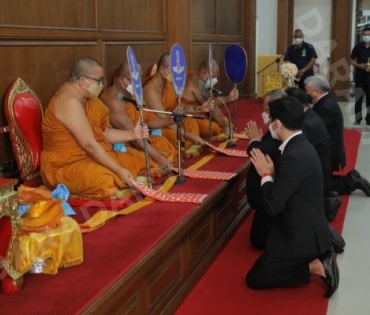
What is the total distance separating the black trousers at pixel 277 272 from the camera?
2.88 m

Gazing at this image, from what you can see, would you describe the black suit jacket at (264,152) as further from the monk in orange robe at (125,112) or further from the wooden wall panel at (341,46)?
the wooden wall panel at (341,46)

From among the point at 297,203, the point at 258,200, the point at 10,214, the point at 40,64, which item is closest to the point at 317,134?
the point at 258,200

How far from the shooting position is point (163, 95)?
15.2 ft

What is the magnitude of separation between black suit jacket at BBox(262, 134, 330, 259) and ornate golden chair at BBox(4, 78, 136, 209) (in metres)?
0.86

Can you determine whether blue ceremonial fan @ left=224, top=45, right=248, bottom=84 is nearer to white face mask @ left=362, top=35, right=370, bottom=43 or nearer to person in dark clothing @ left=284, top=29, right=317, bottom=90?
person in dark clothing @ left=284, top=29, right=317, bottom=90

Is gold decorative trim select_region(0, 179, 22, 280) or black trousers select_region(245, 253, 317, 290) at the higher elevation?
gold decorative trim select_region(0, 179, 22, 280)

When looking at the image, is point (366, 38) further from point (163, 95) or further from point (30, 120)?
point (30, 120)

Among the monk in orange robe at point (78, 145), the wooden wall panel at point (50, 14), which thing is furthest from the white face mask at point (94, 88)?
the wooden wall panel at point (50, 14)

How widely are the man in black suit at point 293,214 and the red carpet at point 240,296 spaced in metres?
0.06

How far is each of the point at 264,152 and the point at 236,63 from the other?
272 cm

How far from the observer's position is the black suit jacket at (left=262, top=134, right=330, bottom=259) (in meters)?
2.76

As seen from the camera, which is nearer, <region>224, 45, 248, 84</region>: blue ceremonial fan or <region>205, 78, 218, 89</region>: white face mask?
<region>205, 78, 218, 89</region>: white face mask

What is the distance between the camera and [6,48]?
10.4 feet

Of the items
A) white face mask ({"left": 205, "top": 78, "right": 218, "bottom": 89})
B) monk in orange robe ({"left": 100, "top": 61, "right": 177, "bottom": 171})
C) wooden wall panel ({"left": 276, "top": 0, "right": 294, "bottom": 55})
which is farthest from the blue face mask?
monk in orange robe ({"left": 100, "top": 61, "right": 177, "bottom": 171})
